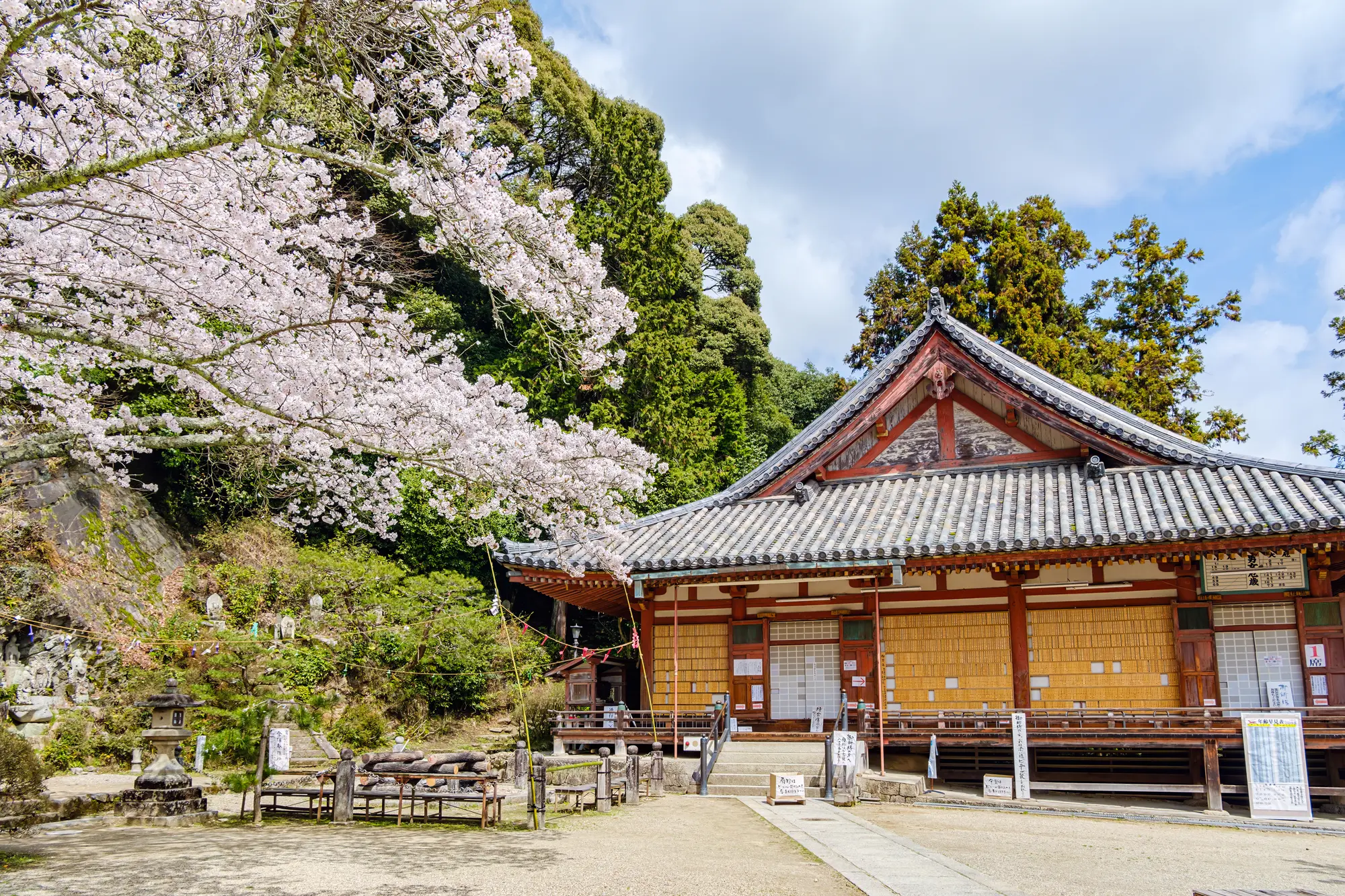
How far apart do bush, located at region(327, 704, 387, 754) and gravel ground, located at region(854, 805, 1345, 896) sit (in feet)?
39.8

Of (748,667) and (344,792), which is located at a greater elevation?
(748,667)

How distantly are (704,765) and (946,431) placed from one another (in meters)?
8.76

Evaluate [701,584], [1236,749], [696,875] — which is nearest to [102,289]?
[696,875]

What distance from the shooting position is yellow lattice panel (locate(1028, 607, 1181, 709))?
16234mm

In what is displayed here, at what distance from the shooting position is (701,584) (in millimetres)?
18812

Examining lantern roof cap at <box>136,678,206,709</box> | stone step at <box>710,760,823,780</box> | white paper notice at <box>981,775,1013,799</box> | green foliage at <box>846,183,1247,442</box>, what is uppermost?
green foliage at <box>846,183,1247,442</box>

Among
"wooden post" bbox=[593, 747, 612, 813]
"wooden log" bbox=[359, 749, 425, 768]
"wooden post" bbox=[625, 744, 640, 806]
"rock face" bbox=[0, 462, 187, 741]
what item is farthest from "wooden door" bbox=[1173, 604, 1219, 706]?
"rock face" bbox=[0, 462, 187, 741]

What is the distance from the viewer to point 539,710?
23891mm

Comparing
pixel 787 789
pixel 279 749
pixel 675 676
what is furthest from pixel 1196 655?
pixel 279 749

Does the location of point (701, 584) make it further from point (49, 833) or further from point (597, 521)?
point (49, 833)

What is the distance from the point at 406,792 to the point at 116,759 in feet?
31.0

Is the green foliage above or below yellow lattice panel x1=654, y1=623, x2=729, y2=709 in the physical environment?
above

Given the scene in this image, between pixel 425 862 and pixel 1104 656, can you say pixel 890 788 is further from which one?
pixel 425 862

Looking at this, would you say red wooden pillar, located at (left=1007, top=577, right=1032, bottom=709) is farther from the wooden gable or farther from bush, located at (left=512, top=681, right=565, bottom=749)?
bush, located at (left=512, top=681, right=565, bottom=749)
